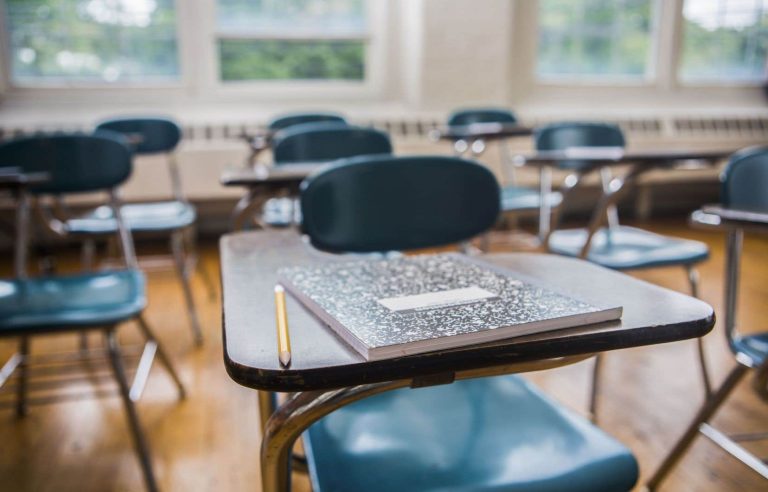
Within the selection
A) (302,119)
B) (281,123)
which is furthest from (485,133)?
(281,123)

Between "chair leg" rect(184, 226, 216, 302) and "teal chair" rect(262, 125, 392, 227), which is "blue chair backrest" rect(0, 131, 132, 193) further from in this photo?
"chair leg" rect(184, 226, 216, 302)

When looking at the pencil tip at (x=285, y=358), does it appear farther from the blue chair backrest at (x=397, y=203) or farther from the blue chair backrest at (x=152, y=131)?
the blue chair backrest at (x=152, y=131)

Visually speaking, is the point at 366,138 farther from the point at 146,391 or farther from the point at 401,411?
the point at 401,411

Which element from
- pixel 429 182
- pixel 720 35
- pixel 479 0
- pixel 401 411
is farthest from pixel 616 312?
pixel 720 35

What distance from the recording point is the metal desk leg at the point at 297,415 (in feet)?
1.81

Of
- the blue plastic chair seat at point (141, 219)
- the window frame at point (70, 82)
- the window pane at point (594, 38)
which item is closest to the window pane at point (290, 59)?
the window frame at point (70, 82)

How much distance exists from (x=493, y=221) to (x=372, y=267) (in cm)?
60

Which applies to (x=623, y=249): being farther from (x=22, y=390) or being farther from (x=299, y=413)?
(x=22, y=390)

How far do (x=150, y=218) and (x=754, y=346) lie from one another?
2305mm

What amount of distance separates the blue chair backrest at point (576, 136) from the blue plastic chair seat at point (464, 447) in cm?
205

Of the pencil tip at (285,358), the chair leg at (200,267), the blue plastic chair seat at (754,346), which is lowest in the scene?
the chair leg at (200,267)

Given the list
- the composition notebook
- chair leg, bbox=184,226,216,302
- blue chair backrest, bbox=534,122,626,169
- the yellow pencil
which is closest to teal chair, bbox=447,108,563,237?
blue chair backrest, bbox=534,122,626,169

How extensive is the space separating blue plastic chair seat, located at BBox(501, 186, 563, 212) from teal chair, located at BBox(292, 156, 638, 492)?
1478mm

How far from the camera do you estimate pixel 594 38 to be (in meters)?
4.95
